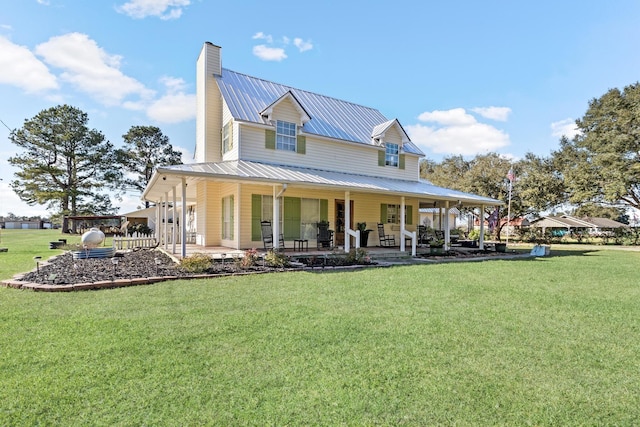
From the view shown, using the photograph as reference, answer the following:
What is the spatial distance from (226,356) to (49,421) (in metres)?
1.45

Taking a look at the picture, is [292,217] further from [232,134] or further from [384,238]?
[384,238]

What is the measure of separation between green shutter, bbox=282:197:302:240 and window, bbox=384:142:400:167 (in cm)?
578

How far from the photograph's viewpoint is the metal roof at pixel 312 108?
13680 millimetres

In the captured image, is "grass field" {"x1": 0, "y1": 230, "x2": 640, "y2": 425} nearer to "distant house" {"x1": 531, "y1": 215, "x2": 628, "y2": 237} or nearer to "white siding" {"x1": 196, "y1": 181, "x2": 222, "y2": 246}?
"white siding" {"x1": 196, "y1": 181, "x2": 222, "y2": 246}

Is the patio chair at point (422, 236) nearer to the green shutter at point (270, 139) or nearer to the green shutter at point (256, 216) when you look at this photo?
the green shutter at point (256, 216)

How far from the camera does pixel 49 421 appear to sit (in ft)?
7.73

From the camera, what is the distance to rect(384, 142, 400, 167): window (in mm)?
16609

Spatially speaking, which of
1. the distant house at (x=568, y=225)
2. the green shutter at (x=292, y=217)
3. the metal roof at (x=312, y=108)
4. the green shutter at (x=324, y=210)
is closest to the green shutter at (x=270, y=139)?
the metal roof at (x=312, y=108)

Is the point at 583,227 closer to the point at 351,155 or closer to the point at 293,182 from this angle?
the point at 351,155

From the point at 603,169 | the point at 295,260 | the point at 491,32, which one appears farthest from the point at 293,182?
the point at 603,169

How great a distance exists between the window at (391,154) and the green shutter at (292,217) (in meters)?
5.78

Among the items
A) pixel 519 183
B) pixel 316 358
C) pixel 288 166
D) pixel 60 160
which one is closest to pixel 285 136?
pixel 288 166

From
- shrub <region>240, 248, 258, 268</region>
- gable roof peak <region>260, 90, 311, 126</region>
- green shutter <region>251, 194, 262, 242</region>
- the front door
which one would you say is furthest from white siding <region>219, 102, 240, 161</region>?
Result: shrub <region>240, 248, 258, 268</region>

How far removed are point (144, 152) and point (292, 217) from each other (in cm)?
3423
